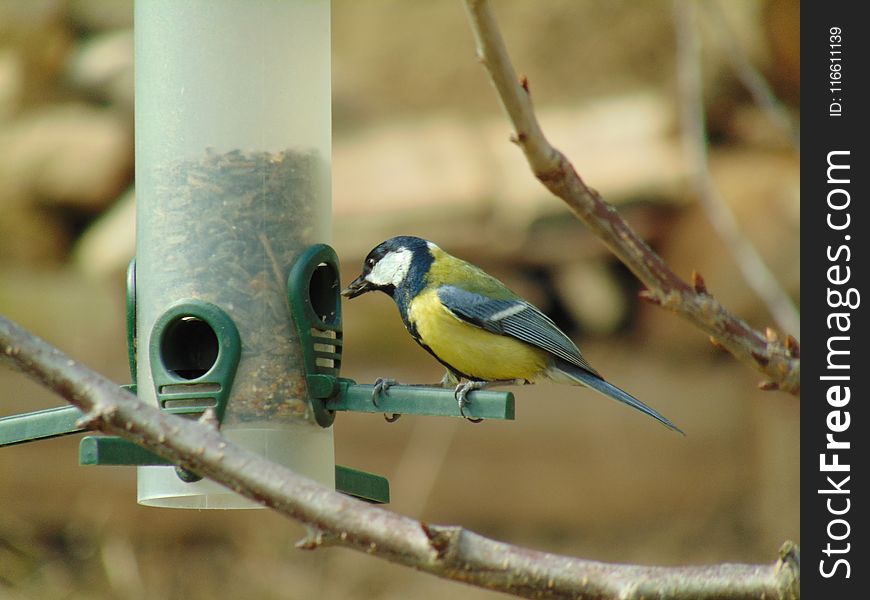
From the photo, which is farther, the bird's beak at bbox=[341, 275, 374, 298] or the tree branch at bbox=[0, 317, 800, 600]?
the bird's beak at bbox=[341, 275, 374, 298]

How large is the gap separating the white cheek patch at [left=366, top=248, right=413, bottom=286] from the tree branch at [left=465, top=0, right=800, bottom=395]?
1.97m

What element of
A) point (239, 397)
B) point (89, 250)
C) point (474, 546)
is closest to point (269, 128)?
point (239, 397)

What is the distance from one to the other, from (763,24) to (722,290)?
1.61 m

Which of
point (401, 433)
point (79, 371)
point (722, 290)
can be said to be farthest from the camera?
point (401, 433)

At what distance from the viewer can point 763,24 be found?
23.2ft

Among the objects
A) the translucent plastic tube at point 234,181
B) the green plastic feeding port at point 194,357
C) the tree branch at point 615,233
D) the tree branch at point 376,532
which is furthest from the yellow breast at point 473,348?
the tree branch at point 376,532

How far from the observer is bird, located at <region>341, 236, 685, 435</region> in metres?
3.88

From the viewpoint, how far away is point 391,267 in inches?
163

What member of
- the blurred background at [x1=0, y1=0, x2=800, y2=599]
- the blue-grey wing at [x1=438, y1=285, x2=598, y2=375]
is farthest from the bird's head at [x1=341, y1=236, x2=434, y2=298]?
the blurred background at [x1=0, y1=0, x2=800, y2=599]

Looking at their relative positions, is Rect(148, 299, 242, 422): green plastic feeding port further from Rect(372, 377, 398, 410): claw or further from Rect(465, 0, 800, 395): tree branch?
Rect(465, 0, 800, 395): tree branch

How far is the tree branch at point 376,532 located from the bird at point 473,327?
1.84 m

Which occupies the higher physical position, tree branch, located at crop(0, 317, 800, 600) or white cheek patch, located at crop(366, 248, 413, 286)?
white cheek patch, located at crop(366, 248, 413, 286)

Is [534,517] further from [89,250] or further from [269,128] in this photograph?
[269,128]

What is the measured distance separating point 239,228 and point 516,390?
12.4ft
